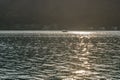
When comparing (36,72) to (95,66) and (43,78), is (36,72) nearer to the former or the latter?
(43,78)

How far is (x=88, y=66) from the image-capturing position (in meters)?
70.2

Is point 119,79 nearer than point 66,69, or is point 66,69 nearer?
point 119,79

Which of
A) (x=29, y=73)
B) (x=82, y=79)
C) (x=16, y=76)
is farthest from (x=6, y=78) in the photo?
(x=82, y=79)

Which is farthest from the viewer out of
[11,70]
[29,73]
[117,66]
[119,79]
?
[117,66]

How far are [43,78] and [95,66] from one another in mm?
18993

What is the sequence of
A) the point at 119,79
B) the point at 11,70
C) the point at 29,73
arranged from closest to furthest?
the point at 119,79, the point at 29,73, the point at 11,70

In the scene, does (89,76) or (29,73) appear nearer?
(89,76)

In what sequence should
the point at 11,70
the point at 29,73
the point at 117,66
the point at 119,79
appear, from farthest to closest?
the point at 117,66 < the point at 11,70 < the point at 29,73 < the point at 119,79

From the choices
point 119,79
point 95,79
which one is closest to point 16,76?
point 95,79

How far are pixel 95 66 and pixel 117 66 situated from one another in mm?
4346

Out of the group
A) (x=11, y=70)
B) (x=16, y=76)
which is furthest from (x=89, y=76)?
(x=11, y=70)

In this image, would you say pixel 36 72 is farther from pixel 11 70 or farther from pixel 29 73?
pixel 11 70

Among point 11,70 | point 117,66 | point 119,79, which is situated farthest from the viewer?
point 117,66

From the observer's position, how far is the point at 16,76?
56.3 meters
